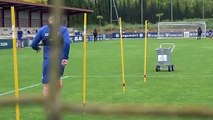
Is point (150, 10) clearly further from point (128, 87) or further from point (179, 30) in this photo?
point (128, 87)

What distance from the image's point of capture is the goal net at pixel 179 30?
7619 cm

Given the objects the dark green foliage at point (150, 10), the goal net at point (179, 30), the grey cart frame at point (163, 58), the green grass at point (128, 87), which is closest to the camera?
the green grass at point (128, 87)

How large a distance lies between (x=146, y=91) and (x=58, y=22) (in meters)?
12.2

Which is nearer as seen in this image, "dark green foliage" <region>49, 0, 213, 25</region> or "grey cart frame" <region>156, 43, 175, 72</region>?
"grey cart frame" <region>156, 43, 175, 72</region>

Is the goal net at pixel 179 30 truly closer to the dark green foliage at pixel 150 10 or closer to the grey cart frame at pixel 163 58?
the dark green foliage at pixel 150 10

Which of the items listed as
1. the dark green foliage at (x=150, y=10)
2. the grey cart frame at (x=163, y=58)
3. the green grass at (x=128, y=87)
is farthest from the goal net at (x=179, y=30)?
the grey cart frame at (x=163, y=58)

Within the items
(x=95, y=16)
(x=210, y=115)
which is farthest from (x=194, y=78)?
(x=95, y=16)

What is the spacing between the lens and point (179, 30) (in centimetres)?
7700

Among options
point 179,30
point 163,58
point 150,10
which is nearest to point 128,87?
point 163,58

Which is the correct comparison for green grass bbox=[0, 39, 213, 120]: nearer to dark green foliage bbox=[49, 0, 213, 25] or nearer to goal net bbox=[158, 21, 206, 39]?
goal net bbox=[158, 21, 206, 39]

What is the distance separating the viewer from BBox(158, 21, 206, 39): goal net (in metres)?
76.2

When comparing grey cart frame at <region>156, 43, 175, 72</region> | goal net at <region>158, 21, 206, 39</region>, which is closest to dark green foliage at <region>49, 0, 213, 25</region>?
goal net at <region>158, 21, 206, 39</region>

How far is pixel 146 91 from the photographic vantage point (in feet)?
43.9

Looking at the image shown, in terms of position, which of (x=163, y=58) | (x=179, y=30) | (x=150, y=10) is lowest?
(x=163, y=58)
